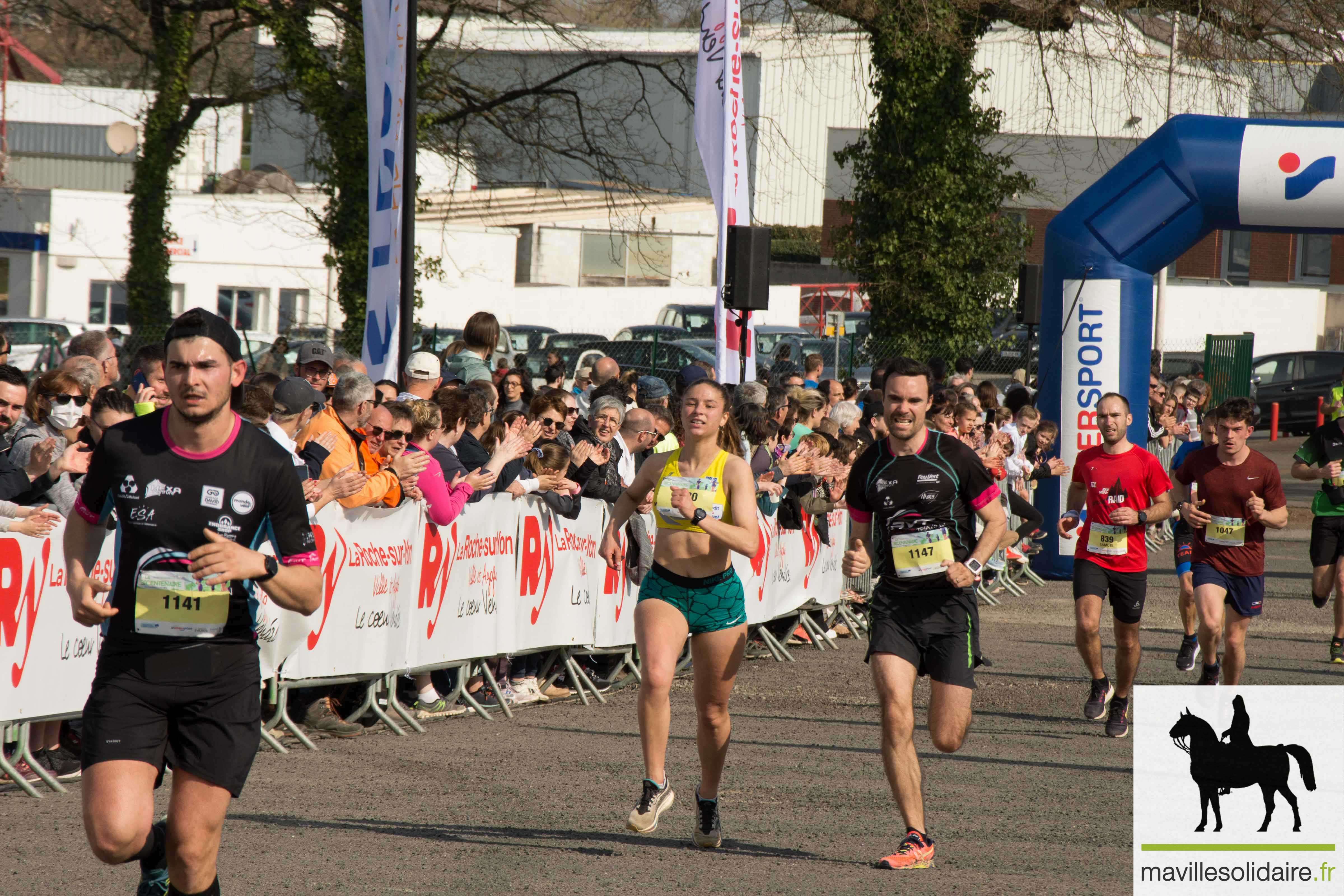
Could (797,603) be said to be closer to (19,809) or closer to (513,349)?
(19,809)

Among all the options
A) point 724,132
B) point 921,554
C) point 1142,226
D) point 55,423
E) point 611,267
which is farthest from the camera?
point 611,267

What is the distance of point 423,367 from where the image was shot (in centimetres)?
1048

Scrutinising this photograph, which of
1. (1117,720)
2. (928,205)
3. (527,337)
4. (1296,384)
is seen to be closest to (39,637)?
(1117,720)

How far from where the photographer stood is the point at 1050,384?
55.8 feet

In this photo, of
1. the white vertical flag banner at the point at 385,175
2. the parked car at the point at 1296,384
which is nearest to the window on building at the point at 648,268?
the parked car at the point at 1296,384

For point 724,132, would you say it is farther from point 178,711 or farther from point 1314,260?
point 1314,260

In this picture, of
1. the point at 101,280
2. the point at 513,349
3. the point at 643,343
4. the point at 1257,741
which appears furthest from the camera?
the point at 101,280

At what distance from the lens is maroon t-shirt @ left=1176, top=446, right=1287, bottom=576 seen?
10016 millimetres

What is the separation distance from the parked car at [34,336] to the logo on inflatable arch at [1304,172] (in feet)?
59.1

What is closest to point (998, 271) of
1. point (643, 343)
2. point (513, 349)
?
point (643, 343)

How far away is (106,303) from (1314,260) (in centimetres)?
3638

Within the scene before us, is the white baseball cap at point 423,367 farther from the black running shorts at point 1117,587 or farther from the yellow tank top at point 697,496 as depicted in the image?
the black running shorts at point 1117,587

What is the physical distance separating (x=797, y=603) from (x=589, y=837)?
5.91 meters

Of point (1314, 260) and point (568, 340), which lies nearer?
point (568, 340)
